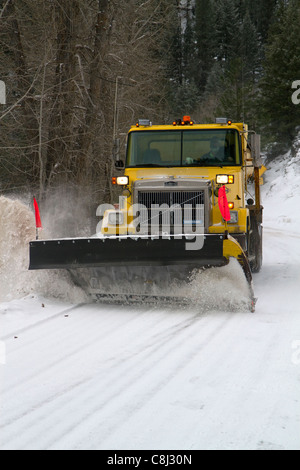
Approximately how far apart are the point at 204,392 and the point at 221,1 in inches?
2709

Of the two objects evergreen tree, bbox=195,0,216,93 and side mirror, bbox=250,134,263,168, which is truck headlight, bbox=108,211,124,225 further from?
evergreen tree, bbox=195,0,216,93

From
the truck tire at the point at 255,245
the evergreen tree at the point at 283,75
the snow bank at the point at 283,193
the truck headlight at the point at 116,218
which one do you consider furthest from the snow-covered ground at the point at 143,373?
the evergreen tree at the point at 283,75

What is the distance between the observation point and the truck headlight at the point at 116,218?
7336mm

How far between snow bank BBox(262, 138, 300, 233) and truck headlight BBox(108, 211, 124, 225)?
46.2ft

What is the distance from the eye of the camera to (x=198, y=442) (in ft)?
9.77

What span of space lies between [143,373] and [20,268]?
4.09 meters

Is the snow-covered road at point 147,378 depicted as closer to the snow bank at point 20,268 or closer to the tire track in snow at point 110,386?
the tire track in snow at point 110,386

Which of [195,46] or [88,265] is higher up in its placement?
[195,46]

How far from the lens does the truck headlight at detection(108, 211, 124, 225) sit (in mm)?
7336

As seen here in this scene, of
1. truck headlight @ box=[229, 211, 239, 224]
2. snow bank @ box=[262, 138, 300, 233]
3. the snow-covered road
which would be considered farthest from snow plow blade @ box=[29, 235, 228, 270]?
snow bank @ box=[262, 138, 300, 233]

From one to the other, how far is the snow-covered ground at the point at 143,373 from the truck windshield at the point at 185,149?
7.14ft
